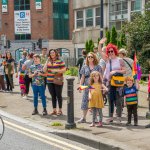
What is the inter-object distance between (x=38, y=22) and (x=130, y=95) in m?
52.5

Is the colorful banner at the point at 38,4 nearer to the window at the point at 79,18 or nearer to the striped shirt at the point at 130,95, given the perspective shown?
the window at the point at 79,18

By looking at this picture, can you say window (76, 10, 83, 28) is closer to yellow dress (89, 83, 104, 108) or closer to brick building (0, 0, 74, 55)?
brick building (0, 0, 74, 55)

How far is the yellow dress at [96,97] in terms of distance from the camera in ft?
33.3

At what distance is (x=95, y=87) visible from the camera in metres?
10.3

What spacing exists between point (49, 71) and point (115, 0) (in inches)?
915

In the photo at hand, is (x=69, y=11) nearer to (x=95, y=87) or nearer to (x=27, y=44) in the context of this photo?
(x=27, y=44)

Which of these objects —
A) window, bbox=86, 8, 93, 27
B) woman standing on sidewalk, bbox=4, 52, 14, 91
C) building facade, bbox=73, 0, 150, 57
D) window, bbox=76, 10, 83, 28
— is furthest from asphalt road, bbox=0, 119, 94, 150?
window, bbox=76, 10, 83, 28

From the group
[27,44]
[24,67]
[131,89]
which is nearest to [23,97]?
[24,67]

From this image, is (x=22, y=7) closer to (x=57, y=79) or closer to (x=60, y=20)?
(x=60, y=20)

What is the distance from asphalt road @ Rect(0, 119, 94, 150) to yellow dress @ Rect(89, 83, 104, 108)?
4.02ft

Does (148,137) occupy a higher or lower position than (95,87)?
lower

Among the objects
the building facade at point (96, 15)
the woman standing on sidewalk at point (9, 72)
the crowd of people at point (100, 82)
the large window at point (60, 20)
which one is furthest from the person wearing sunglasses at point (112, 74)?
the large window at point (60, 20)

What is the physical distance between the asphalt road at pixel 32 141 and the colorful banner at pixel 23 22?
5297 cm

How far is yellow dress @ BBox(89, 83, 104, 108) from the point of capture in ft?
33.3
